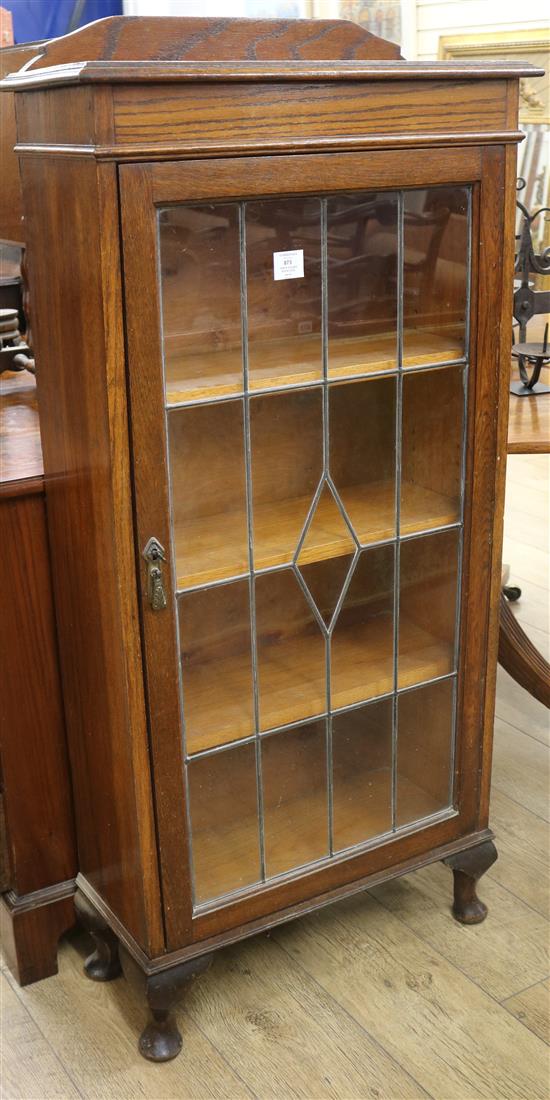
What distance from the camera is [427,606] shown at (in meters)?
1.90

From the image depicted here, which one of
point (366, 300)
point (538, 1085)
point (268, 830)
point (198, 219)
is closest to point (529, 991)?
point (538, 1085)

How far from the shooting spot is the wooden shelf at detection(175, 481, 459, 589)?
64.4 inches

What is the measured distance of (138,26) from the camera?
1497 millimetres

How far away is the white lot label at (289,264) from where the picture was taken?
5.16ft

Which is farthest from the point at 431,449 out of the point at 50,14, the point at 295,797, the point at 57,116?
the point at 50,14

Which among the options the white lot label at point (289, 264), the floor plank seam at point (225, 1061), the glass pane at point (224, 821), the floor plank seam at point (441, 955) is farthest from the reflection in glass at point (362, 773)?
the white lot label at point (289, 264)

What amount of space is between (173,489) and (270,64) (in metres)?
0.57

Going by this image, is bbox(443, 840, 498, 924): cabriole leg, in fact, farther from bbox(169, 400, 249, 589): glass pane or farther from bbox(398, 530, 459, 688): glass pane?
bbox(169, 400, 249, 589): glass pane

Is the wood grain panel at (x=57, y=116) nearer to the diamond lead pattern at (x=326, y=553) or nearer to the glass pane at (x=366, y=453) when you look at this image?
the glass pane at (x=366, y=453)

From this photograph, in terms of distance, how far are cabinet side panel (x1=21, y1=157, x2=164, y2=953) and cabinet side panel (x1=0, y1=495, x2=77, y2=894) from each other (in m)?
0.03

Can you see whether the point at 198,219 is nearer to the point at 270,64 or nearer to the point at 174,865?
the point at 270,64

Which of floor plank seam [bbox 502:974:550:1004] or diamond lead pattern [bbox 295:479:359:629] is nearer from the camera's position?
diamond lead pattern [bbox 295:479:359:629]

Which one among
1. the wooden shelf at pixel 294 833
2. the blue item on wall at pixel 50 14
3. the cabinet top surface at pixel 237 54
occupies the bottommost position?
the wooden shelf at pixel 294 833

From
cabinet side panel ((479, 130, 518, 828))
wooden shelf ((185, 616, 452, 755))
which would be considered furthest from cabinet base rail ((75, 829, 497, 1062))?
wooden shelf ((185, 616, 452, 755))
